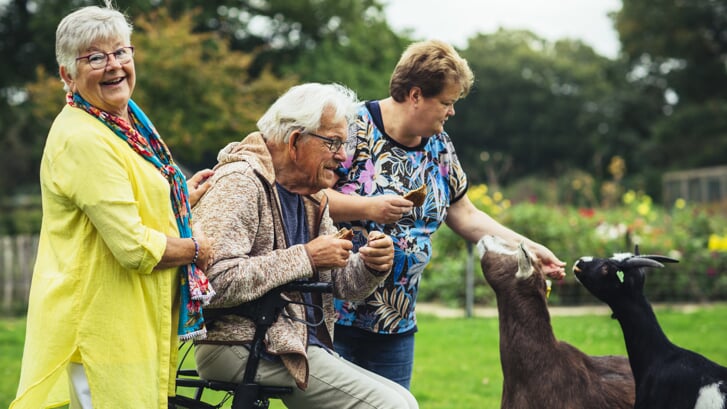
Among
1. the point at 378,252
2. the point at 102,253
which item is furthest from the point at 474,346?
the point at 102,253

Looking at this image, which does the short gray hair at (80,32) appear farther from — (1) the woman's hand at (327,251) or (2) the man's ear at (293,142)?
(1) the woman's hand at (327,251)

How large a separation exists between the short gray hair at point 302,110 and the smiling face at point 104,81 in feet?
1.91

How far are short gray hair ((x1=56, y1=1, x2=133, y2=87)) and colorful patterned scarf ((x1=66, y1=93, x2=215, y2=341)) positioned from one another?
0.14 meters

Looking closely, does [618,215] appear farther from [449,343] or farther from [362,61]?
[362,61]

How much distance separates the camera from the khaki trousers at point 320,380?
3.12m

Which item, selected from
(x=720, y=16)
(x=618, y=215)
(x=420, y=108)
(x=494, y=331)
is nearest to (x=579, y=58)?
(x=720, y=16)

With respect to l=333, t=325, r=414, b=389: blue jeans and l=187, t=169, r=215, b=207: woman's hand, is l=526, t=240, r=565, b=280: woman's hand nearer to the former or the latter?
l=333, t=325, r=414, b=389: blue jeans

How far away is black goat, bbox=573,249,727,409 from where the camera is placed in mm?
3561

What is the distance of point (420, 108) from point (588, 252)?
28.2ft

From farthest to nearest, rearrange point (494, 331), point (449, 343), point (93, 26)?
point (494, 331) → point (449, 343) → point (93, 26)

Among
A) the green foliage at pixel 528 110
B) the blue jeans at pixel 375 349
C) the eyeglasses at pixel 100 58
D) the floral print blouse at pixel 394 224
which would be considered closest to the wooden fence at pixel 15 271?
the blue jeans at pixel 375 349

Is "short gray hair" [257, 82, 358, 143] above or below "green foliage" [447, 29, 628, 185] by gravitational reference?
below

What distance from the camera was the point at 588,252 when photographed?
1186cm

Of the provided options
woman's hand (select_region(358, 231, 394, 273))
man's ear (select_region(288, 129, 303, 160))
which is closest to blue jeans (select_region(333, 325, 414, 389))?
woman's hand (select_region(358, 231, 394, 273))
